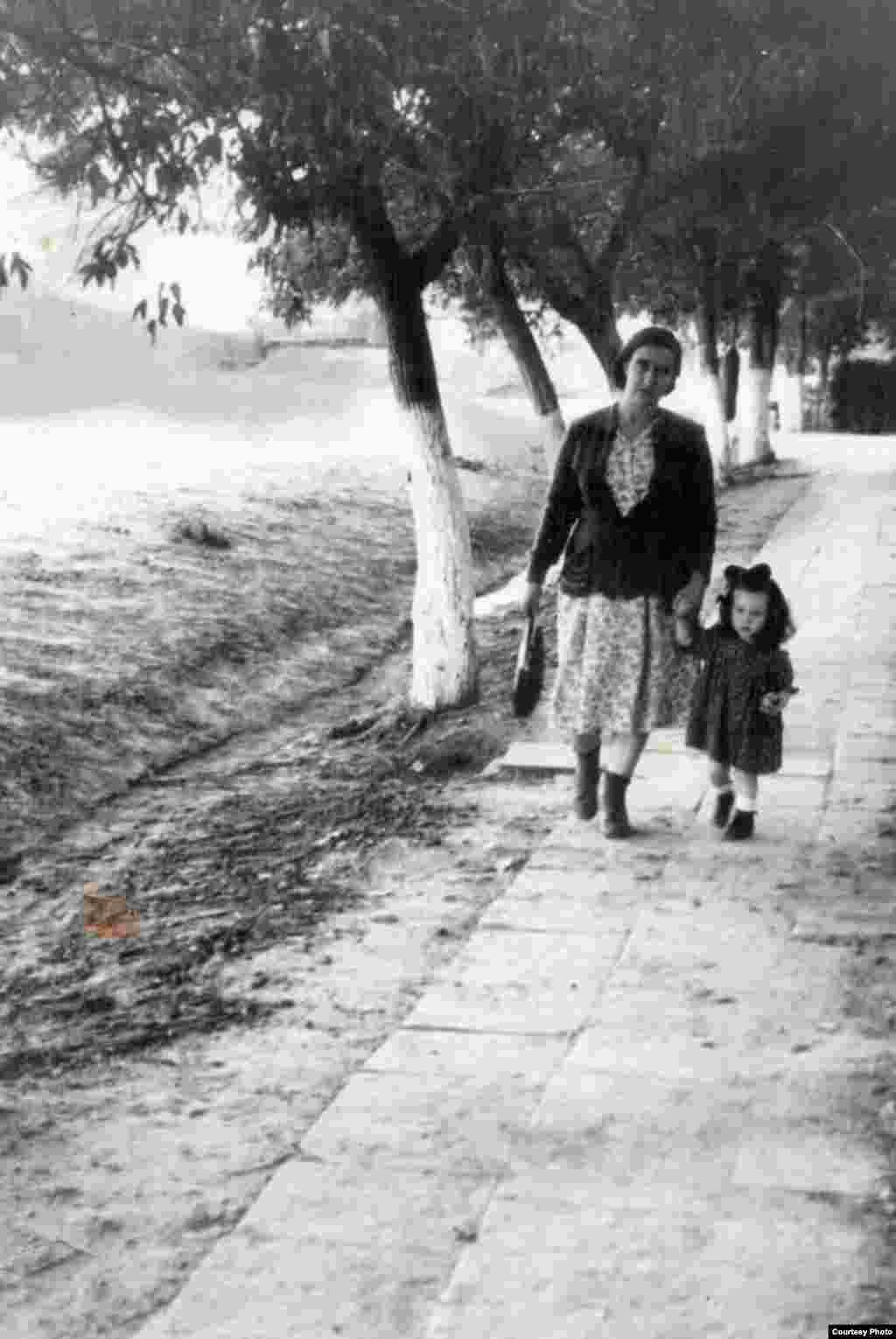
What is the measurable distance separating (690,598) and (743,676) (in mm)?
338

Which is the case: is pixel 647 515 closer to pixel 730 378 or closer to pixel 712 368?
pixel 712 368

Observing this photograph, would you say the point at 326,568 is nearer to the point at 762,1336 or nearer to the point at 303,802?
the point at 303,802

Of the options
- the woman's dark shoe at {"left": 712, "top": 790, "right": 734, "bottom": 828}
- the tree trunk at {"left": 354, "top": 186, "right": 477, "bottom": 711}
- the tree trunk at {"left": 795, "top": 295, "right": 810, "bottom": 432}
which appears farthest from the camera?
the tree trunk at {"left": 795, "top": 295, "right": 810, "bottom": 432}

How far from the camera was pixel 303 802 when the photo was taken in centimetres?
909

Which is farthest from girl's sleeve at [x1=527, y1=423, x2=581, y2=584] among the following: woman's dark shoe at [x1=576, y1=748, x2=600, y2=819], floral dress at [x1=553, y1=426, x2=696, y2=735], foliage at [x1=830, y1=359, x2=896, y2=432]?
foliage at [x1=830, y1=359, x2=896, y2=432]

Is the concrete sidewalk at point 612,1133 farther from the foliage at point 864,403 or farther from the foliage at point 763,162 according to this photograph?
the foliage at point 864,403

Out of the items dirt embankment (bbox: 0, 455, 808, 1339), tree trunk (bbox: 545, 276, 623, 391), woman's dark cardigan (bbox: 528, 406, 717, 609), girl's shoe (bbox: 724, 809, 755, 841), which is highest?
tree trunk (bbox: 545, 276, 623, 391)

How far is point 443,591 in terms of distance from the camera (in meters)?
Result: 10.4

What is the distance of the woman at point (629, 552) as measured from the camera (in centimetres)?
654

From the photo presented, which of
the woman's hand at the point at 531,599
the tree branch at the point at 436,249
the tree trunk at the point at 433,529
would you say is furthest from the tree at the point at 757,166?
the woman's hand at the point at 531,599

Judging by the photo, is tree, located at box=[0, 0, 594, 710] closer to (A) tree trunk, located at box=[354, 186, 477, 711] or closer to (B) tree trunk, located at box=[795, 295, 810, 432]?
(A) tree trunk, located at box=[354, 186, 477, 711]

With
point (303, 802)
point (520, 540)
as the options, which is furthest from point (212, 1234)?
point (520, 540)

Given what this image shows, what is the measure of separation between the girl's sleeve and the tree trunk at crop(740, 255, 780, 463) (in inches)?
763

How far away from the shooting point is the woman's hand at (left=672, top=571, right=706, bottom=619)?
656cm
